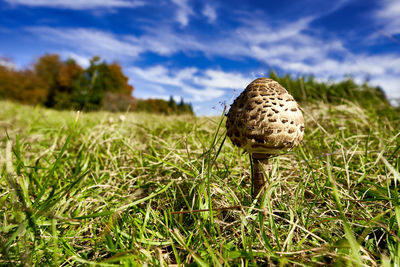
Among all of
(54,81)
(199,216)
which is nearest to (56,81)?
(54,81)

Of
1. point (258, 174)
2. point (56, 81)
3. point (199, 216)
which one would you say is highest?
point (56, 81)

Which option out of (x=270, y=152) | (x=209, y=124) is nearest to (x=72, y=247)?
(x=270, y=152)

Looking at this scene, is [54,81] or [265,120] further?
[54,81]

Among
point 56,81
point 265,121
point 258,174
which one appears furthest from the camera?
point 56,81

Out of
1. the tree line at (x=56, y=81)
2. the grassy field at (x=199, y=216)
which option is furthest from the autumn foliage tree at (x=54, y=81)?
the grassy field at (x=199, y=216)

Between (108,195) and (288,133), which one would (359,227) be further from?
(108,195)

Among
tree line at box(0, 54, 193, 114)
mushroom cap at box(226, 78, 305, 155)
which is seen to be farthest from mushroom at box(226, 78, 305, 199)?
tree line at box(0, 54, 193, 114)

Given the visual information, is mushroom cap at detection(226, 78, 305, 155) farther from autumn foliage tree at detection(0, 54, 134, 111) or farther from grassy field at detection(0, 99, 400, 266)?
autumn foliage tree at detection(0, 54, 134, 111)

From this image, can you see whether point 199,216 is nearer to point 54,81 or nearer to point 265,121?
point 265,121
